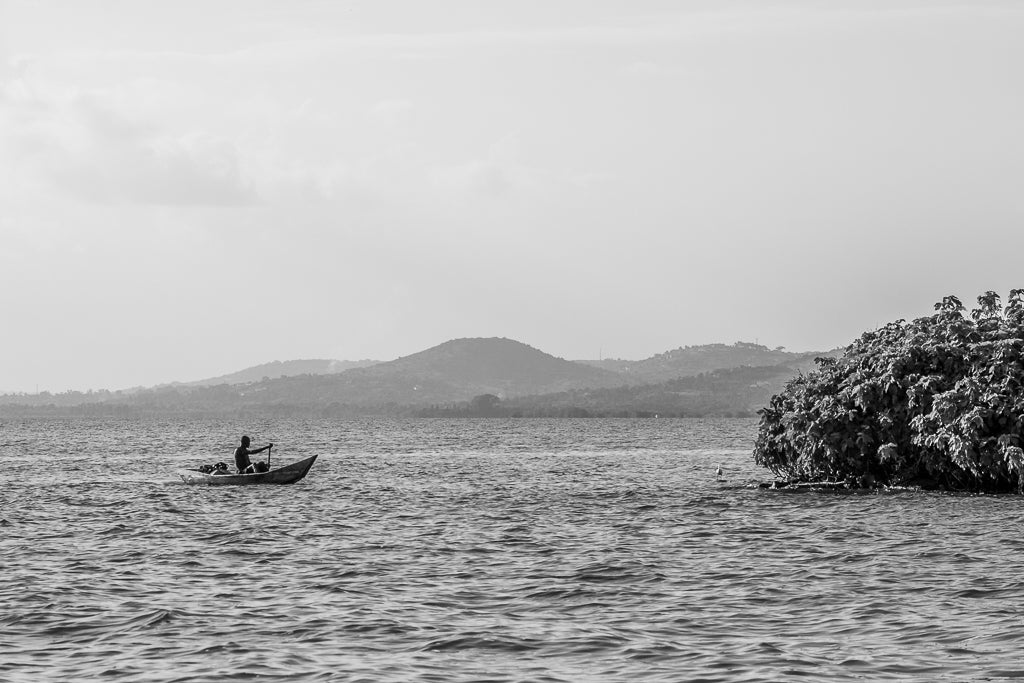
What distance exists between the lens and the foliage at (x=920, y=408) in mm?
48312

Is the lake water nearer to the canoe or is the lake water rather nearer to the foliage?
the foliage

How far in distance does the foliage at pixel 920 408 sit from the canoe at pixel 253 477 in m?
23.5

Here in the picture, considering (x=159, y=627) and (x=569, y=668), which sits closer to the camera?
(x=569, y=668)

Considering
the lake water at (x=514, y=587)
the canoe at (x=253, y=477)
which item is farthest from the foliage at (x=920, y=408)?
the canoe at (x=253, y=477)

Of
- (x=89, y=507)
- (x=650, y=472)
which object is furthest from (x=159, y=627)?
(x=650, y=472)

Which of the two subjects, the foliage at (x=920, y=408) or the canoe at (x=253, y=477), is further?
the canoe at (x=253, y=477)

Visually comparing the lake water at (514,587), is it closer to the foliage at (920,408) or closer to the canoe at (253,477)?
the foliage at (920,408)

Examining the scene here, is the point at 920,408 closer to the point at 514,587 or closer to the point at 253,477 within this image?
the point at 514,587

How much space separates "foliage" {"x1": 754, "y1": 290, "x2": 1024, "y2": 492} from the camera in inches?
1902

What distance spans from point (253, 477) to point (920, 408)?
103 ft

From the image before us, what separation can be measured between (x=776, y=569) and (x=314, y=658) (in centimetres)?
1378

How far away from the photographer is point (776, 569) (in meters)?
31.5

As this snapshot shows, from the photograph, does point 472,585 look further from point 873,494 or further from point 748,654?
point 873,494

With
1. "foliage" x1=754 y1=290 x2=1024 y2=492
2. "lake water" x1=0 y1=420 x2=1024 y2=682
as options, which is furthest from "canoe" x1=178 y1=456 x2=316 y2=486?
"foliage" x1=754 y1=290 x2=1024 y2=492
